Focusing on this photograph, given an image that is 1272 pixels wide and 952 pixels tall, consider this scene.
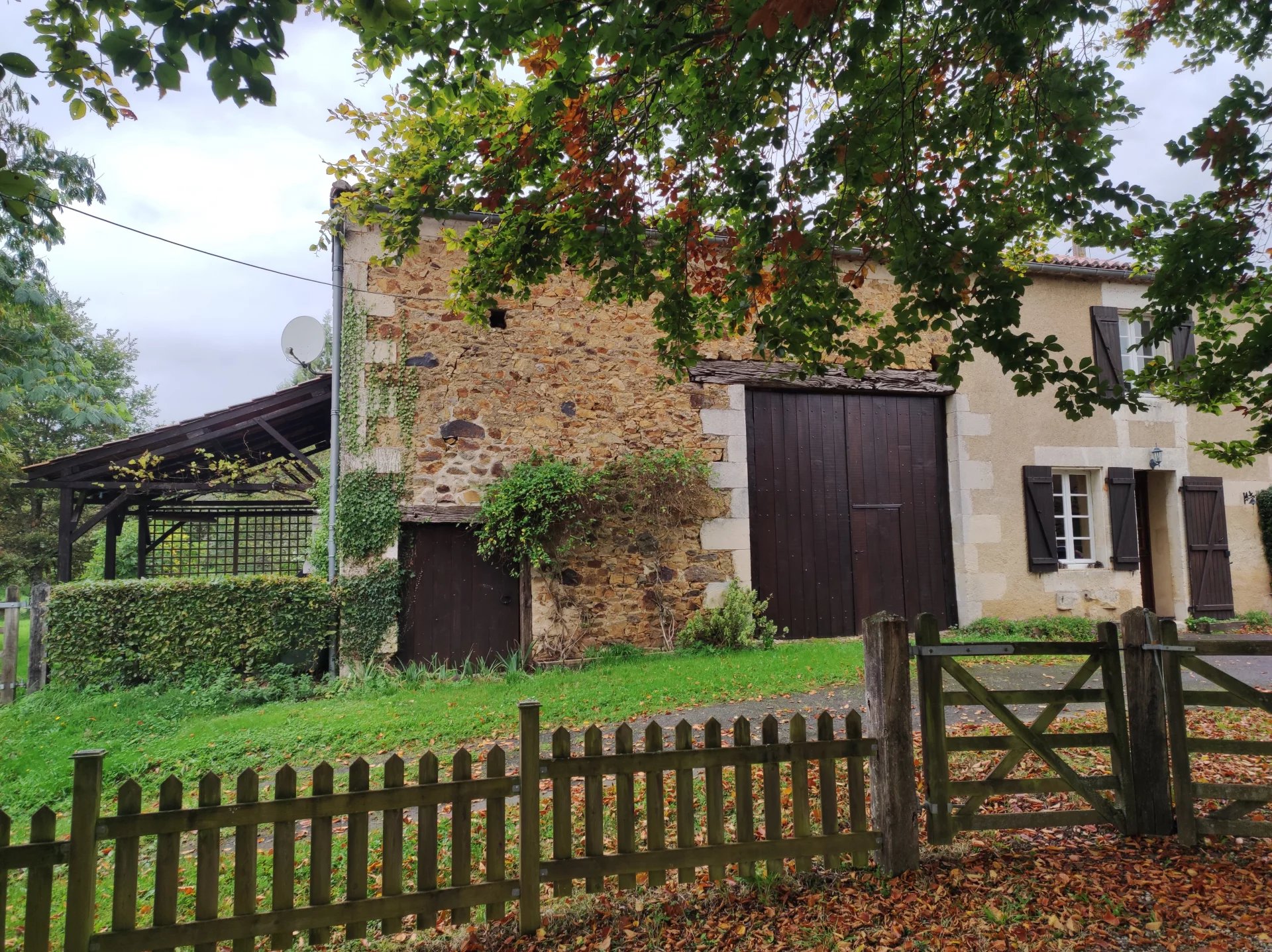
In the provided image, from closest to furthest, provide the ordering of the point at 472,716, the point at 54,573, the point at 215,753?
the point at 215,753 < the point at 472,716 < the point at 54,573

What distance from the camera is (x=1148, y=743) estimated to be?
11.1 feet

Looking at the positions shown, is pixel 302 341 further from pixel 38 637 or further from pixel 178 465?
pixel 38 637

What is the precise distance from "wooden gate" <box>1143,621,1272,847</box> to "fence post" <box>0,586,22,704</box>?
31.4 feet

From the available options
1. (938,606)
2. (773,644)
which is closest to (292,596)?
(773,644)

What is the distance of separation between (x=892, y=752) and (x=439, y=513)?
6.29 meters

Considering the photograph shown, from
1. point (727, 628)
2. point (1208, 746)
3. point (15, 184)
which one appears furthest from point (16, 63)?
point (727, 628)

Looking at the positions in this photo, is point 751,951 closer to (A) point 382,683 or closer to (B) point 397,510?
(A) point 382,683

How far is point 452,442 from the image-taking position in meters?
8.55

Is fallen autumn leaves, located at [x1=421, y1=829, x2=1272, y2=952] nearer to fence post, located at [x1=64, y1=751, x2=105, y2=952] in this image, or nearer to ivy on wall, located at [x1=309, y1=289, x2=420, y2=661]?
fence post, located at [x1=64, y1=751, x2=105, y2=952]

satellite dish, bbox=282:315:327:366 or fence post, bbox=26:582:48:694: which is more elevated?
satellite dish, bbox=282:315:327:366

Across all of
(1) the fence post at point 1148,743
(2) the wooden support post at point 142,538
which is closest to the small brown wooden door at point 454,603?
(2) the wooden support post at point 142,538

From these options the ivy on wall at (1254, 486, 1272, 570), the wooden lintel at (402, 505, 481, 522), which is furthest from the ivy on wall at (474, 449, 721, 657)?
the ivy on wall at (1254, 486, 1272, 570)

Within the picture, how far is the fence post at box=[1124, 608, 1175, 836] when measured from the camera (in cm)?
340

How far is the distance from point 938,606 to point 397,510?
7243 millimetres
